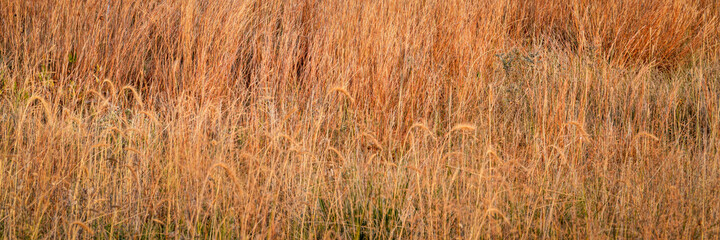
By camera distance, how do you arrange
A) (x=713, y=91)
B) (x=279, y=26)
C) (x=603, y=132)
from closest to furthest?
1. (x=603, y=132)
2. (x=713, y=91)
3. (x=279, y=26)

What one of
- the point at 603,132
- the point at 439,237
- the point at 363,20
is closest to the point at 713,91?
the point at 603,132

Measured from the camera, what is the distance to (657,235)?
1.70 metres

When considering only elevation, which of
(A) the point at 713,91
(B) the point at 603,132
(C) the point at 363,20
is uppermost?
(C) the point at 363,20

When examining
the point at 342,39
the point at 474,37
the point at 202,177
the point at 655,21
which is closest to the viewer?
the point at 202,177

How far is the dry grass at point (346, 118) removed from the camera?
197cm

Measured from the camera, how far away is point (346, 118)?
3.04m

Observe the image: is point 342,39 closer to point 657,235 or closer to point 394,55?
point 394,55

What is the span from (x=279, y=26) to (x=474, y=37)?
136 centimetres

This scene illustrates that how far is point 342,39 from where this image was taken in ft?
11.1

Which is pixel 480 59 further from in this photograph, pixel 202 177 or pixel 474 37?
pixel 202 177

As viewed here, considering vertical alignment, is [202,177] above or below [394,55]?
below

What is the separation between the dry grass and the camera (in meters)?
1.97

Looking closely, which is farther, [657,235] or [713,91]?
[713,91]

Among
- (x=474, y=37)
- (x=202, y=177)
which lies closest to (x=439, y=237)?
(x=202, y=177)
